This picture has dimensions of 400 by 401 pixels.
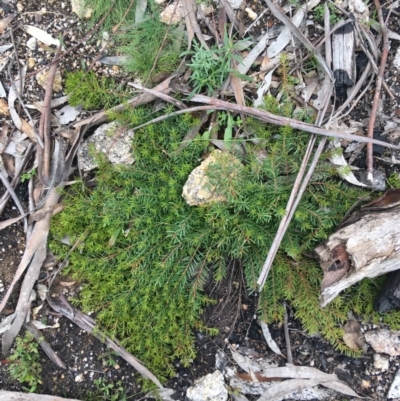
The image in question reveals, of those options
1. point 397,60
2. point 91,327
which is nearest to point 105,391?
point 91,327

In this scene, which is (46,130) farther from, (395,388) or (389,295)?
(395,388)

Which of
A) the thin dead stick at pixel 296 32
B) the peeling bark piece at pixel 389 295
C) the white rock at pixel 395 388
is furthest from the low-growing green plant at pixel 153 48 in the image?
the white rock at pixel 395 388

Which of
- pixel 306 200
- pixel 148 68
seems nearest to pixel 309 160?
pixel 306 200

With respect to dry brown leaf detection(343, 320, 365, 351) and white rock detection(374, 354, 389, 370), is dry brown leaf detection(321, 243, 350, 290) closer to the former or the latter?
dry brown leaf detection(343, 320, 365, 351)

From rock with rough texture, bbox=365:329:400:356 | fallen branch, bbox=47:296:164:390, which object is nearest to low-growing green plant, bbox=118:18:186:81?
fallen branch, bbox=47:296:164:390

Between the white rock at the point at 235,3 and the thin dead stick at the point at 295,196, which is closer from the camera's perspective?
the thin dead stick at the point at 295,196

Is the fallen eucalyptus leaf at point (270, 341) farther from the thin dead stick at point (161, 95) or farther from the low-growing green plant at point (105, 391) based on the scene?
the thin dead stick at point (161, 95)

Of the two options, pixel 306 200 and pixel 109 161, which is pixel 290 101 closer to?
pixel 306 200

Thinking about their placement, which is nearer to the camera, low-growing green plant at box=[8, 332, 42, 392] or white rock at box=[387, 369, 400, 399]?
white rock at box=[387, 369, 400, 399]
